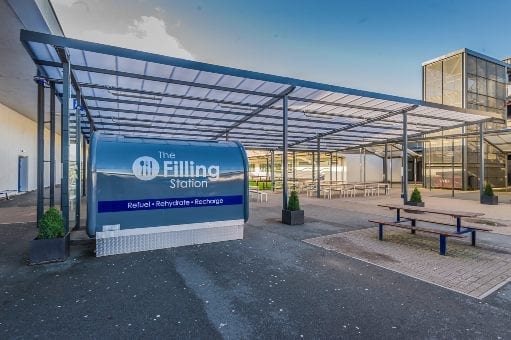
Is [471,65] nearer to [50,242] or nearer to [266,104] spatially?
[266,104]

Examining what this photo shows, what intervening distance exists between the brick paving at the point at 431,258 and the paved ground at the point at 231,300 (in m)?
0.34

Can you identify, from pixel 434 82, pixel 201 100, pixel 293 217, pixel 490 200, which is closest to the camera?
pixel 293 217

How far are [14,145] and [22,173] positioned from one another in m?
3.14

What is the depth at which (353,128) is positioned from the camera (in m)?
17.7

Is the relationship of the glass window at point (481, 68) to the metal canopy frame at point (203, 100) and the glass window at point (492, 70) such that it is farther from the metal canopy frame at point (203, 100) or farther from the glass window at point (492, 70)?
the metal canopy frame at point (203, 100)

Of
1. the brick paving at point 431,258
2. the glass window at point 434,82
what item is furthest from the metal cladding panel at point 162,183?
the glass window at point 434,82

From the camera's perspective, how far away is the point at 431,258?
248 inches

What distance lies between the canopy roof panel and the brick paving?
5.34 m

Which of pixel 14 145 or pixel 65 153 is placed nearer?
pixel 65 153

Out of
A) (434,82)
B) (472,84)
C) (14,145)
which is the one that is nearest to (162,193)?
(14,145)

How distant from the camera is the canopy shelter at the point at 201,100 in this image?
7.32 metres

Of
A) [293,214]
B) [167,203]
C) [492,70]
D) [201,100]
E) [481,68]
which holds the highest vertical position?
[492,70]

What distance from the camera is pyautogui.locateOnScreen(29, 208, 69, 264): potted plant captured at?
5.80 meters

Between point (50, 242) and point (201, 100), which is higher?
point (201, 100)
